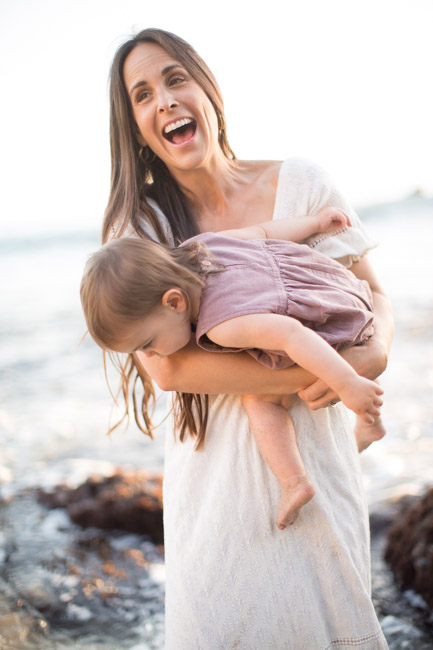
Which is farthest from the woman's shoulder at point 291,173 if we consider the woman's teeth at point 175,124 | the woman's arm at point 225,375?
the woman's arm at point 225,375

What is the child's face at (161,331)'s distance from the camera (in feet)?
5.35

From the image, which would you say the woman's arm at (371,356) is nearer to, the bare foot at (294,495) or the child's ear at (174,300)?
the bare foot at (294,495)

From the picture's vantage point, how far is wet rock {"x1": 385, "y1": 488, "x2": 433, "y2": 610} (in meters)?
3.15

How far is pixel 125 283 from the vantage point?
1596mm

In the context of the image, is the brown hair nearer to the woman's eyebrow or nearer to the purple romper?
the woman's eyebrow

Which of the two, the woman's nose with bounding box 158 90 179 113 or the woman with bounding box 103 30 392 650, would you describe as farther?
the woman's nose with bounding box 158 90 179 113

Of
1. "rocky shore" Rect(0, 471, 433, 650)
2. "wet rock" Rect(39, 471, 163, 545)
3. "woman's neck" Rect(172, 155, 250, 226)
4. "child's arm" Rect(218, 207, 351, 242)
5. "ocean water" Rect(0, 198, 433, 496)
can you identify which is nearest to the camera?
"child's arm" Rect(218, 207, 351, 242)

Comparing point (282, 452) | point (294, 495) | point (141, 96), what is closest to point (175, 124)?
point (141, 96)

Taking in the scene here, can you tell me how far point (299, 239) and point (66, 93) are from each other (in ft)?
46.3

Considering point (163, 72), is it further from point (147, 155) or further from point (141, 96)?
point (147, 155)

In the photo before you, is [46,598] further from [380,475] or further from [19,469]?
[380,475]

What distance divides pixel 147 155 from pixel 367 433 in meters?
1.33

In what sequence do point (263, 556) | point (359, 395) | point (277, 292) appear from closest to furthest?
1. point (359, 395)
2. point (277, 292)
3. point (263, 556)

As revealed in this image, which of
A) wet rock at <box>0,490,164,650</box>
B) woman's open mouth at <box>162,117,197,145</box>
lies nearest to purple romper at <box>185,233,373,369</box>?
woman's open mouth at <box>162,117,197,145</box>
